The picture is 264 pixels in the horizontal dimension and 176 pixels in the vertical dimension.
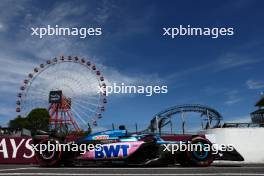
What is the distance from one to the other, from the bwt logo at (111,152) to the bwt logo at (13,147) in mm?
7628

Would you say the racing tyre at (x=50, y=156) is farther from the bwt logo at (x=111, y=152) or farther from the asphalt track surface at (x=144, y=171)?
the asphalt track surface at (x=144, y=171)

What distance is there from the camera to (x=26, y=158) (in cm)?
1831

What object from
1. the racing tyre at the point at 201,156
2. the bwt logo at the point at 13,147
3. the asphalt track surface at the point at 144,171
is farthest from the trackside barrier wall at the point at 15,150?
the racing tyre at the point at 201,156

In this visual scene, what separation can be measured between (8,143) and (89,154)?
27.3 ft

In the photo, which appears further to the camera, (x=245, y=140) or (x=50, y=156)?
(x=245, y=140)

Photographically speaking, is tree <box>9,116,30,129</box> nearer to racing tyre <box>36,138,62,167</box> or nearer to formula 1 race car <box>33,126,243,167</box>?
racing tyre <box>36,138,62,167</box>

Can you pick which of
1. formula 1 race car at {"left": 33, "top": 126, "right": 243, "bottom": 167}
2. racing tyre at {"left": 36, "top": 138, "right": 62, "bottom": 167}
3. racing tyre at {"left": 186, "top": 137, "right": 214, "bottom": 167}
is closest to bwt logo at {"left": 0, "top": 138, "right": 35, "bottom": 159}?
racing tyre at {"left": 36, "top": 138, "right": 62, "bottom": 167}

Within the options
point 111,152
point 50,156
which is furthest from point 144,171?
point 50,156

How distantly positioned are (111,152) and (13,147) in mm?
8582

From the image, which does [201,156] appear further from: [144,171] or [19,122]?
[19,122]

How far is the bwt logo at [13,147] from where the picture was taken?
18.5 m

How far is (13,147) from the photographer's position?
731 inches

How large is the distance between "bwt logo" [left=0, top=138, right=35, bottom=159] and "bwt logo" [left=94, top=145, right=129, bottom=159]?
763 cm

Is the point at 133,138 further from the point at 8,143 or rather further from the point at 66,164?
the point at 8,143
